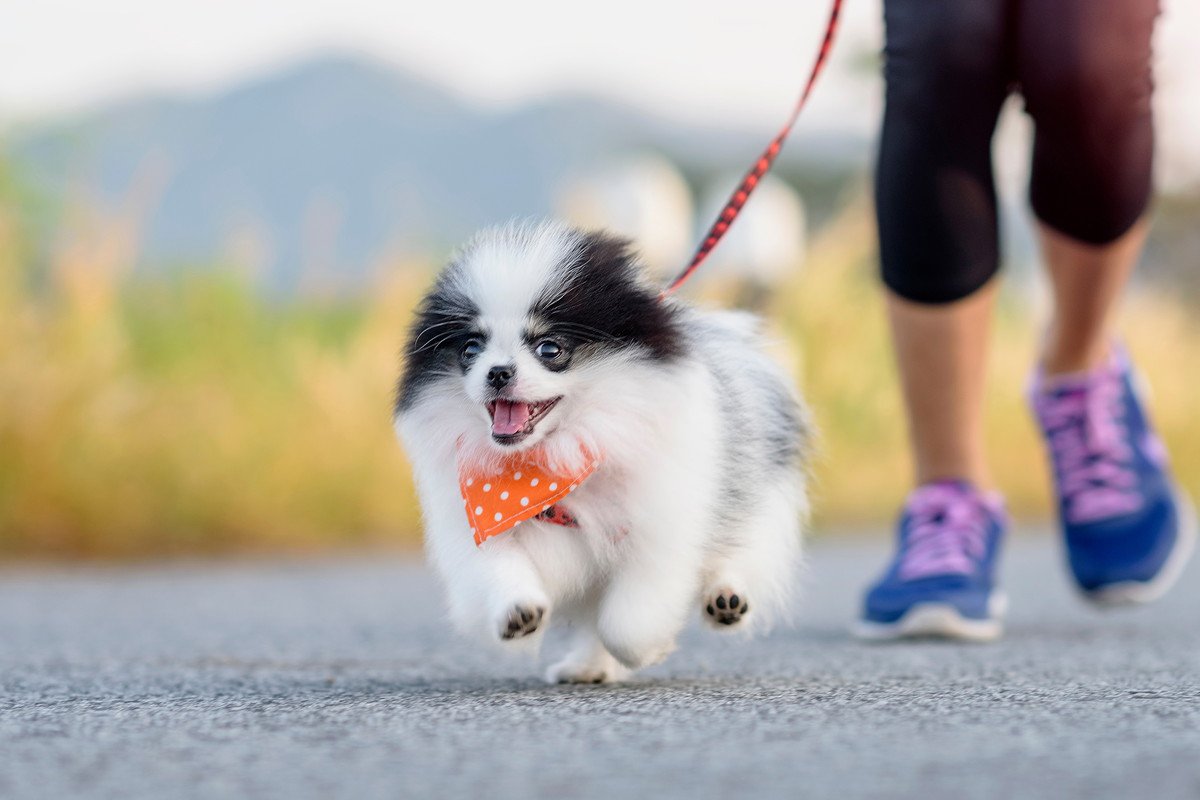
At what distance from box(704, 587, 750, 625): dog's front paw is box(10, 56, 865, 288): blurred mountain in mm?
725

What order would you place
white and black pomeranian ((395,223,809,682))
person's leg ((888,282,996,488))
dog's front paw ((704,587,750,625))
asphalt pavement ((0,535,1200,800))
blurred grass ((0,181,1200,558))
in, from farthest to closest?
blurred grass ((0,181,1200,558)), person's leg ((888,282,996,488)), dog's front paw ((704,587,750,625)), white and black pomeranian ((395,223,809,682)), asphalt pavement ((0,535,1200,800))

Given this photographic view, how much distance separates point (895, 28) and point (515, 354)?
1.21 metres

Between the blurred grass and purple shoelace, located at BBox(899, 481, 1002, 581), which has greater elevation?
the blurred grass

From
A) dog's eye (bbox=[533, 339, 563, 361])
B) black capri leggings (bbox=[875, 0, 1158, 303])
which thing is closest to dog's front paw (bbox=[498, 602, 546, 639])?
dog's eye (bbox=[533, 339, 563, 361])

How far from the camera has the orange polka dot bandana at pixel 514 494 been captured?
91.3 inches

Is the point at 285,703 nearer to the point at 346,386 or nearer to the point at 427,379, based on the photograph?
the point at 427,379

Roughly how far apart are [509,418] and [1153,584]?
184 centimetres

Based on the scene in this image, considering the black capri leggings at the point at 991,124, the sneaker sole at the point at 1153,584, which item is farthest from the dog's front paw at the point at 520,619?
the sneaker sole at the point at 1153,584

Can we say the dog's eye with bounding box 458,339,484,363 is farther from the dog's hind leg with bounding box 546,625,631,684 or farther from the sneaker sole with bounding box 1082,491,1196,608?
the sneaker sole with bounding box 1082,491,1196,608

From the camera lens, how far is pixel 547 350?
2.37 m

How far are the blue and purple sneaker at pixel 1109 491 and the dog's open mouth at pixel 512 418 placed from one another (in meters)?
1.63

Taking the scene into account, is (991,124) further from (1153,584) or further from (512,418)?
(512,418)

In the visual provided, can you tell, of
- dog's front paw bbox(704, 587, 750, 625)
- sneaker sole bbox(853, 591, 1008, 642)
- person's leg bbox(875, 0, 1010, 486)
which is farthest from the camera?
sneaker sole bbox(853, 591, 1008, 642)

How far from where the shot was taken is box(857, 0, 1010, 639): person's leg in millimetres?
3051
